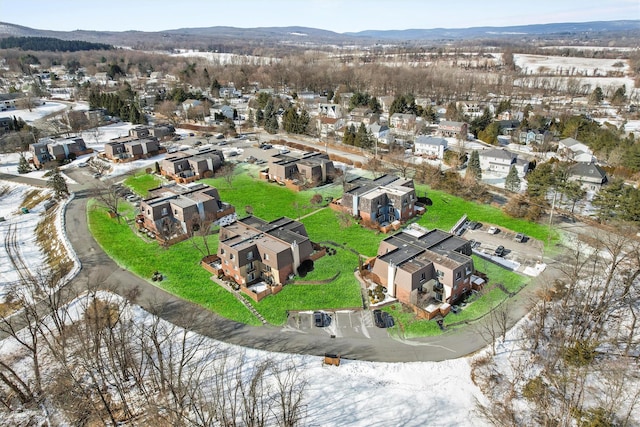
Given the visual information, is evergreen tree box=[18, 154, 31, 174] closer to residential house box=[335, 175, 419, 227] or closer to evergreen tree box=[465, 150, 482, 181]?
residential house box=[335, 175, 419, 227]

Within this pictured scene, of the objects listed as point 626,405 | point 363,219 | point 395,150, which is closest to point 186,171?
point 363,219

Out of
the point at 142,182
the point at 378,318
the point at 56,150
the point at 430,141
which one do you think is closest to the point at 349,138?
the point at 430,141

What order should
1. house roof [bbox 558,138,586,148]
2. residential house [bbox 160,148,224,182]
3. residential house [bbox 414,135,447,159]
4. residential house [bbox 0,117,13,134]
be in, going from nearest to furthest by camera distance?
residential house [bbox 160,148,224,182], house roof [bbox 558,138,586,148], residential house [bbox 414,135,447,159], residential house [bbox 0,117,13,134]

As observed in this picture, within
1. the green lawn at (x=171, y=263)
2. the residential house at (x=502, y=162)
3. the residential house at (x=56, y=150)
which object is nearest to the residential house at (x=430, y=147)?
the residential house at (x=502, y=162)

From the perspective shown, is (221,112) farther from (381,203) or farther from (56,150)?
(381,203)

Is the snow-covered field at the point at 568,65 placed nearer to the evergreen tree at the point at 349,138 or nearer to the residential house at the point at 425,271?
the evergreen tree at the point at 349,138

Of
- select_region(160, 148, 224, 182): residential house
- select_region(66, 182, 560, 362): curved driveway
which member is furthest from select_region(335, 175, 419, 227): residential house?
select_region(160, 148, 224, 182): residential house
